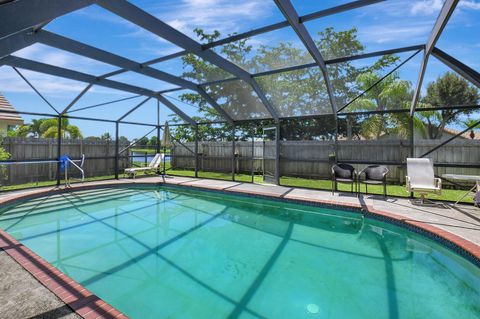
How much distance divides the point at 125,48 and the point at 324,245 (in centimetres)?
562

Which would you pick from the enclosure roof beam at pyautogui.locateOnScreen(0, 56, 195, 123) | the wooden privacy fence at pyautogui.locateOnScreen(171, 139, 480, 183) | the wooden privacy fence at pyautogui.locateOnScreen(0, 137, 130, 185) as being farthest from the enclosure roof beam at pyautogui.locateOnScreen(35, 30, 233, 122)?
the wooden privacy fence at pyautogui.locateOnScreen(0, 137, 130, 185)

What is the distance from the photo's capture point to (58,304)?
221 centimetres

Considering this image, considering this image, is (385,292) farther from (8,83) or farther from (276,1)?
(8,83)

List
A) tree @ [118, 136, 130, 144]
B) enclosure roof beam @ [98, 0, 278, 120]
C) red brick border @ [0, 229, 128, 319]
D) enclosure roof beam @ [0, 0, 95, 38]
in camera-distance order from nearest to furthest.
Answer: enclosure roof beam @ [0, 0, 95, 38], red brick border @ [0, 229, 128, 319], enclosure roof beam @ [98, 0, 278, 120], tree @ [118, 136, 130, 144]

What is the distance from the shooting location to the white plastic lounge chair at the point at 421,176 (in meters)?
6.10

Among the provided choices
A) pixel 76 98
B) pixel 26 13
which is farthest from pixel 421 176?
pixel 76 98

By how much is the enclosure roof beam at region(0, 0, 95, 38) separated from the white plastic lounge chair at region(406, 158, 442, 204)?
7.16m

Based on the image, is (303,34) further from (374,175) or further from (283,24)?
(374,175)

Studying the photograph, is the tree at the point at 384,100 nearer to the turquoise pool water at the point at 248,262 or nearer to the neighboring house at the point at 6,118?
the turquoise pool water at the point at 248,262

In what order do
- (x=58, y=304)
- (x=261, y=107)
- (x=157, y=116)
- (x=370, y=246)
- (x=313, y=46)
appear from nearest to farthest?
1. (x=58, y=304)
2. (x=370, y=246)
3. (x=313, y=46)
4. (x=261, y=107)
5. (x=157, y=116)

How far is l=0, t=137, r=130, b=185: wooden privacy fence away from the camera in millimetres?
8719

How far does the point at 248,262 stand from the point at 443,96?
33.9 feet

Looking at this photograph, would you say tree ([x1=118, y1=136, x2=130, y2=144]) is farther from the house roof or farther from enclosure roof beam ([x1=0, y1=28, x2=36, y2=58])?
enclosure roof beam ([x1=0, y1=28, x2=36, y2=58])

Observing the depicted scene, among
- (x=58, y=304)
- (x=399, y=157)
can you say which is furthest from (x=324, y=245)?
(x=399, y=157)
